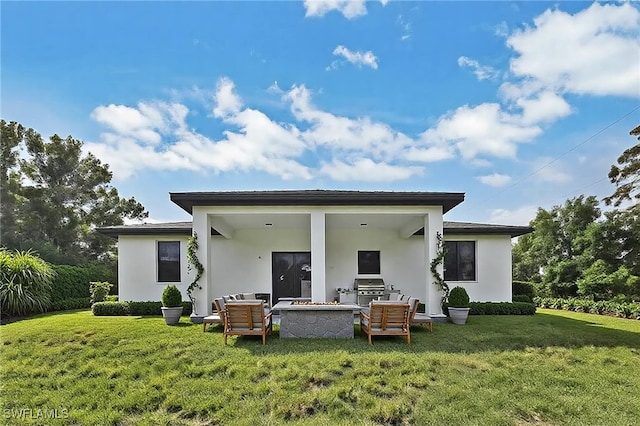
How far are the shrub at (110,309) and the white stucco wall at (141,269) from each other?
148cm

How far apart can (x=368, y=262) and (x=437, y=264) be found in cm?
459

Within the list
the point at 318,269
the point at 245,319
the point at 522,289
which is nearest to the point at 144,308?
the point at 245,319

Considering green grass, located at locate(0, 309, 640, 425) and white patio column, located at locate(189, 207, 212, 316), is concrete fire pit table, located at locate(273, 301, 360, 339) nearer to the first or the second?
green grass, located at locate(0, 309, 640, 425)

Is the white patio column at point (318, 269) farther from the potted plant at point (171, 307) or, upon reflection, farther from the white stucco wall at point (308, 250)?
the white stucco wall at point (308, 250)

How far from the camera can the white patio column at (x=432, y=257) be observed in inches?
404

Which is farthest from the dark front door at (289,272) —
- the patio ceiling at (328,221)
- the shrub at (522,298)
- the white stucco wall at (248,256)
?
the shrub at (522,298)

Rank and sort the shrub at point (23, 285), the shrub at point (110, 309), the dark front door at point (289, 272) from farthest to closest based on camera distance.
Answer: the dark front door at point (289, 272) → the shrub at point (110, 309) → the shrub at point (23, 285)

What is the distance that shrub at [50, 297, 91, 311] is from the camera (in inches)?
572

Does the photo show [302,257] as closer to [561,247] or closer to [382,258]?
[382,258]

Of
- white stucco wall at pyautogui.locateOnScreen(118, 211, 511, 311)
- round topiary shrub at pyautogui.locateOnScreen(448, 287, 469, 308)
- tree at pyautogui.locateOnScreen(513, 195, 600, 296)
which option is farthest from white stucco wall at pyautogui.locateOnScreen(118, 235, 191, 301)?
tree at pyautogui.locateOnScreen(513, 195, 600, 296)

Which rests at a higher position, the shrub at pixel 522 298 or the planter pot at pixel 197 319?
the planter pot at pixel 197 319

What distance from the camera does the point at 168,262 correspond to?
45.8ft

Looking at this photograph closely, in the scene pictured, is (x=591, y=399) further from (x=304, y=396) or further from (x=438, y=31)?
(x=438, y=31)

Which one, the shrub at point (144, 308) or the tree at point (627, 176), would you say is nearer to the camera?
the shrub at point (144, 308)
